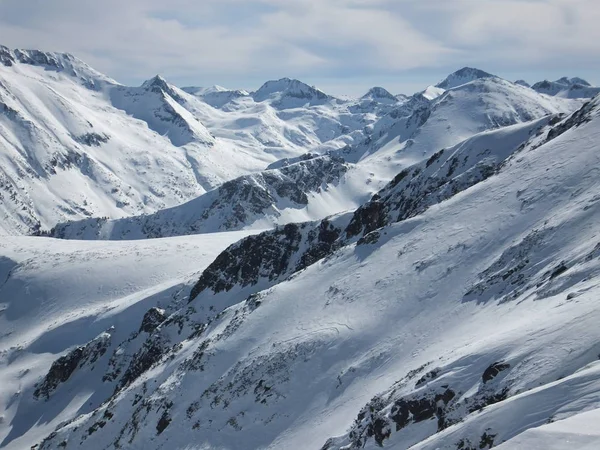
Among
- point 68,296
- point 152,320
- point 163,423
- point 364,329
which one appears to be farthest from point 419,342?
point 68,296

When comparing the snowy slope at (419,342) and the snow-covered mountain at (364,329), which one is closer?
the snowy slope at (419,342)

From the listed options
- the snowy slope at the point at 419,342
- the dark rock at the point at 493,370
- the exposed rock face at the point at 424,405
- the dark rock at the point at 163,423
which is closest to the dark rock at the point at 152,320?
the snowy slope at the point at 419,342

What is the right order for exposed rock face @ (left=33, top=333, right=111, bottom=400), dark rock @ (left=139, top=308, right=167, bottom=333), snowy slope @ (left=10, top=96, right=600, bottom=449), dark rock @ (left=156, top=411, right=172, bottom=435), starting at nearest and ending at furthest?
1. snowy slope @ (left=10, top=96, right=600, bottom=449)
2. dark rock @ (left=156, top=411, right=172, bottom=435)
3. dark rock @ (left=139, top=308, right=167, bottom=333)
4. exposed rock face @ (left=33, top=333, right=111, bottom=400)

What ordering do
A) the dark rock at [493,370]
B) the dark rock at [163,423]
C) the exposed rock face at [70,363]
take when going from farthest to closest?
the exposed rock face at [70,363], the dark rock at [163,423], the dark rock at [493,370]

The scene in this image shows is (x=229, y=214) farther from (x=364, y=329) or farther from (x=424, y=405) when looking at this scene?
(x=424, y=405)

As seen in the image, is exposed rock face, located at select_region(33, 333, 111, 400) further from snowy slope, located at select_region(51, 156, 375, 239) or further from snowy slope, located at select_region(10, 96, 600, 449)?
snowy slope, located at select_region(51, 156, 375, 239)

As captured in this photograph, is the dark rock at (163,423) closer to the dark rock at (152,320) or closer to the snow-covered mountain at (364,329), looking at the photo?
the snow-covered mountain at (364,329)

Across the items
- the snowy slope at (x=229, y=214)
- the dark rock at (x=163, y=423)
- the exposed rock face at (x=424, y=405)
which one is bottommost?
the exposed rock face at (x=424, y=405)

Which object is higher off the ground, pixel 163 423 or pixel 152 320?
pixel 152 320

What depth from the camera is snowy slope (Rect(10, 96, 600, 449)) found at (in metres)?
23.9

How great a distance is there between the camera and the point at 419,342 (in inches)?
1491

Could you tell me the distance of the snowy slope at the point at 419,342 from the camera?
23938 millimetres

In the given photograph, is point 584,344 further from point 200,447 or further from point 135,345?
point 135,345

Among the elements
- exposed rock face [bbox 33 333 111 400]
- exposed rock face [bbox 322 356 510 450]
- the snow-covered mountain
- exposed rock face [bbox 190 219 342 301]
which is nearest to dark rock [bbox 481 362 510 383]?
exposed rock face [bbox 322 356 510 450]
